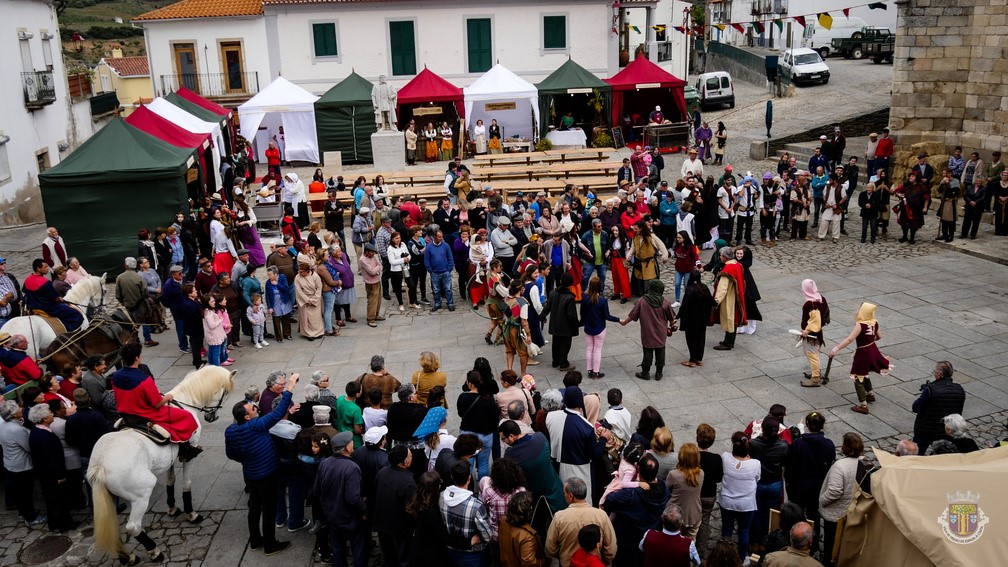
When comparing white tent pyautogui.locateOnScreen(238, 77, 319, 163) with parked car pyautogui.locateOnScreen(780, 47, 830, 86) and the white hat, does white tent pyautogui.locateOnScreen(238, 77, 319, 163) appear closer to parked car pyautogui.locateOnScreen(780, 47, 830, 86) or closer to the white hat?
the white hat

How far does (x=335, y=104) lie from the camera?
26.5 m

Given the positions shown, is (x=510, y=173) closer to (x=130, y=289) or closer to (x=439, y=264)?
(x=439, y=264)

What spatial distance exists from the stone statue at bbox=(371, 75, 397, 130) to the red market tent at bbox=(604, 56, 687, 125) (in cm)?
769

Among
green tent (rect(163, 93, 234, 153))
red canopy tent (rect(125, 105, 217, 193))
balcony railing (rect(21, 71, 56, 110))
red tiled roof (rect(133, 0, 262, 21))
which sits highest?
red tiled roof (rect(133, 0, 262, 21))

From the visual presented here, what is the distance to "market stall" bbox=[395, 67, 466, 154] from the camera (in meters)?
27.5

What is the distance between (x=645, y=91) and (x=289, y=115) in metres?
12.6

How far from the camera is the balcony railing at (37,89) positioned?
78.8ft

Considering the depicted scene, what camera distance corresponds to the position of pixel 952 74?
2030 cm

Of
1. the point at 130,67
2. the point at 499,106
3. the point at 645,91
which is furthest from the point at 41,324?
the point at 130,67

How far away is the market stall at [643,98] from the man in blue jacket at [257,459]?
2230 centimetres

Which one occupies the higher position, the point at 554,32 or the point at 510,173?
the point at 554,32

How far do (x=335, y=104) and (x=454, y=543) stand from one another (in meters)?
22.4

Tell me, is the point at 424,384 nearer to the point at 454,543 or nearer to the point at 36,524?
the point at 454,543

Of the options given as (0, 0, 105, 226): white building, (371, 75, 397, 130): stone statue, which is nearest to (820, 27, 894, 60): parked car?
(371, 75, 397, 130): stone statue
